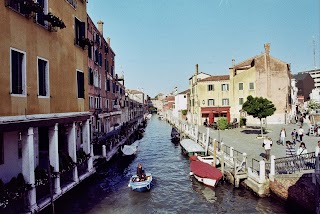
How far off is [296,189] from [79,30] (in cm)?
1535

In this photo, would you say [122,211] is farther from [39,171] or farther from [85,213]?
[39,171]

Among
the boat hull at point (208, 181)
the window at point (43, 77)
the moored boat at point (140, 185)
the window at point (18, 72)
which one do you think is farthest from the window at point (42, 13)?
the boat hull at point (208, 181)

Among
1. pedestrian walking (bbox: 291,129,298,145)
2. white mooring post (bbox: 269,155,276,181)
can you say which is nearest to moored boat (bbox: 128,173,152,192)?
white mooring post (bbox: 269,155,276,181)

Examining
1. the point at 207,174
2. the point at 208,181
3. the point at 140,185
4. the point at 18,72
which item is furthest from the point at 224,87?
the point at 18,72

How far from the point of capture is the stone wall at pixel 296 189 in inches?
503

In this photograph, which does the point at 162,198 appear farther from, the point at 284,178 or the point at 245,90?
the point at 245,90

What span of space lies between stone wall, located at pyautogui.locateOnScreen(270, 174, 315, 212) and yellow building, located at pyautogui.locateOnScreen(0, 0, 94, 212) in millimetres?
11095

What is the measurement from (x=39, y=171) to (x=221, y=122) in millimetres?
31277

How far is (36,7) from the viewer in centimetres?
1168

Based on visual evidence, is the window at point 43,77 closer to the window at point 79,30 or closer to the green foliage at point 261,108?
the window at point 79,30

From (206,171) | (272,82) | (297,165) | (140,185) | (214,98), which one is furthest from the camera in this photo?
(214,98)

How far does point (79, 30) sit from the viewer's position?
60.1 ft

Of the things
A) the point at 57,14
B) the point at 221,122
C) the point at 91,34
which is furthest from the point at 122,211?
the point at 221,122

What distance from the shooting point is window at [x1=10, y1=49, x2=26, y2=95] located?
36.4 ft
